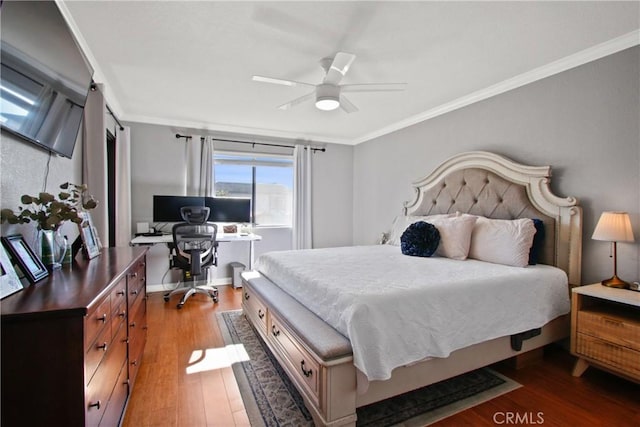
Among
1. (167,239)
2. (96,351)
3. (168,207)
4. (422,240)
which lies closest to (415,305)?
(422,240)

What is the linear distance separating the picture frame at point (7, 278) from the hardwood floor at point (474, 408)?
39.5 inches

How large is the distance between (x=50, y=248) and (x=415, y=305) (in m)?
1.86

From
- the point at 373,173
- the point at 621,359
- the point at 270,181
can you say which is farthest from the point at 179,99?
the point at 621,359

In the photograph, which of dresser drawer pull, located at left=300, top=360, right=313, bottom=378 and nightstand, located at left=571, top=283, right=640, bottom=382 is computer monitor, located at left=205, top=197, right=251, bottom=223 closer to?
dresser drawer pull, located at left=300, top=360, right=313, bottom=378

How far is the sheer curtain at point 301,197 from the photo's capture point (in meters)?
5.04

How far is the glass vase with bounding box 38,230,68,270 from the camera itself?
4.88 ft

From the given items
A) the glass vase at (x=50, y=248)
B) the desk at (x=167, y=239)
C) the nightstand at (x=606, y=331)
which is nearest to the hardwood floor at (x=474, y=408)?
the nightstand at (x=606, y=331)

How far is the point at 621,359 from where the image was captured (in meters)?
1.90

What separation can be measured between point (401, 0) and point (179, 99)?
2605 mm

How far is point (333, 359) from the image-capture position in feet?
4.94

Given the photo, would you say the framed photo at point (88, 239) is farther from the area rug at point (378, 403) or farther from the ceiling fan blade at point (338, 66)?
the ceiling fan blade at point (338, 66)

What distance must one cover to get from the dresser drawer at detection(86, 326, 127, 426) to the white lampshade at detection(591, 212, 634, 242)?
9.40 feet

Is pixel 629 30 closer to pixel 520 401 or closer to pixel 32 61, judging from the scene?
pixel 520 401

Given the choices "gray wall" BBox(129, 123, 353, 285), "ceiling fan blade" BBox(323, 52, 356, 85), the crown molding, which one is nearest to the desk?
"gray wall" BBox(129, 123, 353, 285)
